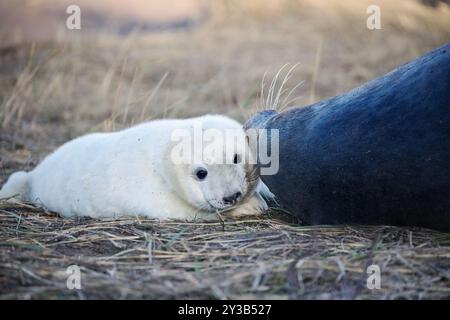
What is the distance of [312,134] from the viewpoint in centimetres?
334

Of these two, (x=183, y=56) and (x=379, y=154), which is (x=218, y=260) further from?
(x=183, y=56)

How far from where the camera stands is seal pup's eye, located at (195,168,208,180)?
3.80 m

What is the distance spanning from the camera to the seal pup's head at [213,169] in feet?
12.3

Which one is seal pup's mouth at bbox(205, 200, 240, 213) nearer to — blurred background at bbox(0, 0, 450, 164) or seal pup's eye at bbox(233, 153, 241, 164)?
seal pup's eye at bbox(233, 153, 241, 164)

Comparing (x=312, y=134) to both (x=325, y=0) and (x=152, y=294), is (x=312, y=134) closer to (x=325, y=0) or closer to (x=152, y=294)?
(x=152, y=294)

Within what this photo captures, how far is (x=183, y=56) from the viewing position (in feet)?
27.9

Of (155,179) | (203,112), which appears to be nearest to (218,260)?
(155,179)

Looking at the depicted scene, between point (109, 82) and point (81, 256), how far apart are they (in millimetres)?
4689

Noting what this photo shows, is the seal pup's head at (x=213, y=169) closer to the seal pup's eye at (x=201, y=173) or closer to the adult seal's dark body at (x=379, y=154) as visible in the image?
the seal pup's eye at (x=201, y=173)

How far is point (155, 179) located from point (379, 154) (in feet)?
4.93

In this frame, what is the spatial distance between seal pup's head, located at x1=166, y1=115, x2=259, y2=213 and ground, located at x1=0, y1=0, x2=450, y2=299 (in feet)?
0.61

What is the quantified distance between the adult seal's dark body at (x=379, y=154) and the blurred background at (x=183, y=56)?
8.59ft

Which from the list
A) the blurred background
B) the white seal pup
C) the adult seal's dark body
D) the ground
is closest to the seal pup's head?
the white seal pup
